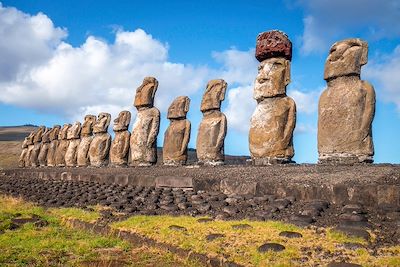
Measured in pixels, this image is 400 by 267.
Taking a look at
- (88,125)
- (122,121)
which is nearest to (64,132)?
(88,125)

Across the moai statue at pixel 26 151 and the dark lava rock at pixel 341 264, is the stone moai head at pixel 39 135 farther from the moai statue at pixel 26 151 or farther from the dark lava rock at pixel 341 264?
the dark lava rock at pixel 341 264

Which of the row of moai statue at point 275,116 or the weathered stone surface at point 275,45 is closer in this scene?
the row of moai statue at point 275,116

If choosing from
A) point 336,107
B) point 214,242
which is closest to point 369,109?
point 336,107

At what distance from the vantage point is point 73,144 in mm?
22047

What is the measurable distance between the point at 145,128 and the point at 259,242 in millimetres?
11170

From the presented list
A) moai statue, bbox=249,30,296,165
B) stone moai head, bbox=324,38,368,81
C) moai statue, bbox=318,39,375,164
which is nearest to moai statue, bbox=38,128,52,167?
moai statue, bbox=249,30,296,165

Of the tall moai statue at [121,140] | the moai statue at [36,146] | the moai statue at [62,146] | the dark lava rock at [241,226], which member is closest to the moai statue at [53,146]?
the moai statue at [62,146]

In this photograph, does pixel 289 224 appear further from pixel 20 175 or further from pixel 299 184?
pixel 20 175

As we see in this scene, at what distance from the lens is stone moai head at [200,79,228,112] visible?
1216cm

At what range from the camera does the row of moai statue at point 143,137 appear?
11984 mm

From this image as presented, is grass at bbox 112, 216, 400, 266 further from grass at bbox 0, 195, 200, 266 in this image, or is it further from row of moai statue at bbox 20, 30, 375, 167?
row of moai statue at bbox 20, 30, 375, 167

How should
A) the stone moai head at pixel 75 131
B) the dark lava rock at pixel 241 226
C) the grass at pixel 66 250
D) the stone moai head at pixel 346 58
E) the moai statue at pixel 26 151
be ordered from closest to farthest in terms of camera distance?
the grass at pixel 66 250 < the dark lava rock at pixel 241 226 < the stone moai head at pixel 346 58 < the stone moai head at pixel 75 131 < the moai statue at pixel 26 151

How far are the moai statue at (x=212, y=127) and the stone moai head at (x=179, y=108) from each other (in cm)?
123

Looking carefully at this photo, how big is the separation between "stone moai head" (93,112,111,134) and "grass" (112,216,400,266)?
13.7 meters
